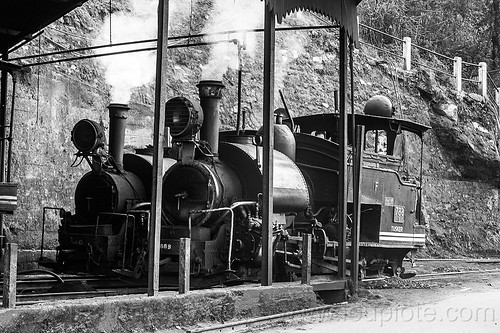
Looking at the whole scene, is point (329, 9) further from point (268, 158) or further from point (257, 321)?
point (257, 321)

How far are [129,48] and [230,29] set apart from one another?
343cm

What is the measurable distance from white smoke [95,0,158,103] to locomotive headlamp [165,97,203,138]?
6.15 m

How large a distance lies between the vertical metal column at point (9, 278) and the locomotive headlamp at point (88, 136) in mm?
5939

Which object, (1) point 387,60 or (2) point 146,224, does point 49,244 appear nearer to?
(2) point 146,224

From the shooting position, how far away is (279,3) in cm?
928

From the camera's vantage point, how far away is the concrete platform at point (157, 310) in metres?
6.25

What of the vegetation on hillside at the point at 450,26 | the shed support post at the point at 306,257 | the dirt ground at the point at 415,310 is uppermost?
the vegetation on hillside at the point at 450,26

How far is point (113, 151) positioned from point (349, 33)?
463cm

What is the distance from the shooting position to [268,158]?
365 inches

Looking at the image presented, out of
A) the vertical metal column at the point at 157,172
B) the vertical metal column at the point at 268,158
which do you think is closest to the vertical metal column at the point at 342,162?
the vertical metal column at the point at 268,158

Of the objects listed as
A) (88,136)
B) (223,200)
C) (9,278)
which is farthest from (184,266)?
(88,136)

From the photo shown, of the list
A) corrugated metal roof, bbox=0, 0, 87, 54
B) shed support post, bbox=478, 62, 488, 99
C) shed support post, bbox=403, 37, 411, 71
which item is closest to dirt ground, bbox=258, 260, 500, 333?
corrugated metal roof, bbox=0, 0, 87, 54

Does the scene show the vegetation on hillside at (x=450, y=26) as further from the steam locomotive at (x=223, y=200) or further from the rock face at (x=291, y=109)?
the steam locomotive at (x=223, y=200)

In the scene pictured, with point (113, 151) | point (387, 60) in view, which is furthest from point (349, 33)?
point (387, 60)
